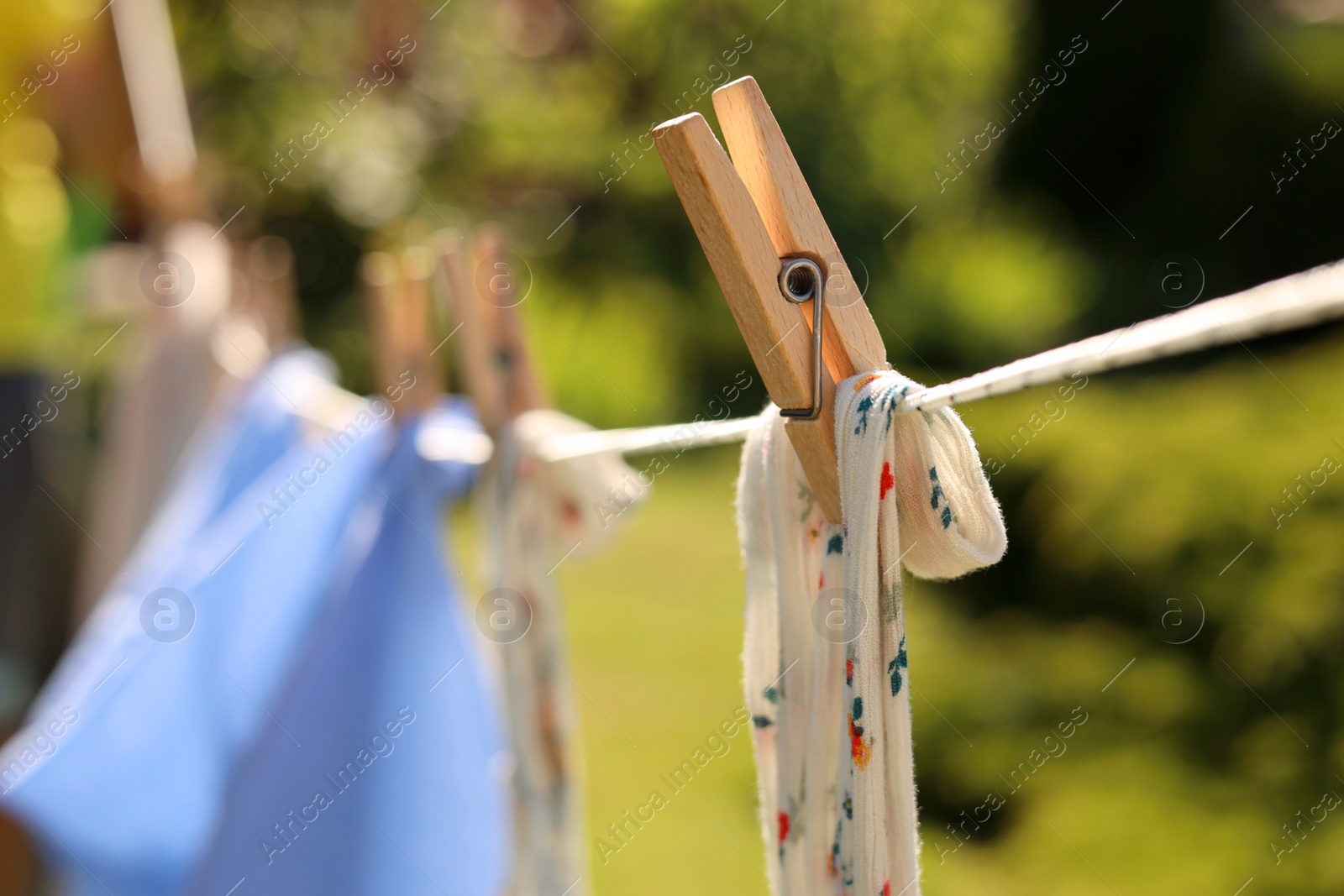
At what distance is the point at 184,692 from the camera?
103cm

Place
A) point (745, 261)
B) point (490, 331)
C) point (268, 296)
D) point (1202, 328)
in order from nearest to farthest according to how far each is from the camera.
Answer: point (1202, 328)
point (745, 261)
point (490, 331)
point (268, 296)

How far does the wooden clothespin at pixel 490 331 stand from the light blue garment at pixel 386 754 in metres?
0.08

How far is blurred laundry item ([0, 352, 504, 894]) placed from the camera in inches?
35.6

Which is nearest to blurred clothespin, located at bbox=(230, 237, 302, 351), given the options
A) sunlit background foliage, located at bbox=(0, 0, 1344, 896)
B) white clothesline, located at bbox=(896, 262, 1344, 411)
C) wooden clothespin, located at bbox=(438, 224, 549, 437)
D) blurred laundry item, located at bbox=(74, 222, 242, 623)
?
blurred laundry item, located at bbox=(74, 222, 242, 623)

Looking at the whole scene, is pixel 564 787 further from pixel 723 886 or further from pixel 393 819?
pixel 723 886

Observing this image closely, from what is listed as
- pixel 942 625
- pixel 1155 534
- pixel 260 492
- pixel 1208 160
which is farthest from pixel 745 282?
pixel 1208 160

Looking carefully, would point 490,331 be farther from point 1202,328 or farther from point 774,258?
point 1202,328

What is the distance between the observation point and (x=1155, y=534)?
196 cm

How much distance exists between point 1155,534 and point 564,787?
1437 mm

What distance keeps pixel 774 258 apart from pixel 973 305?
507 centimetres

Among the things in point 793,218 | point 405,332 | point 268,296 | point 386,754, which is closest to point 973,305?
point 268,296

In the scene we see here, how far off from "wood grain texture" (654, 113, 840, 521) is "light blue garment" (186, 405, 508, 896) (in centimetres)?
51

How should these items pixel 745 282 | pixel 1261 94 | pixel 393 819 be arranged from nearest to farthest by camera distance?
pixel 745 282 → pixel 393 819 → pixel 1261 94

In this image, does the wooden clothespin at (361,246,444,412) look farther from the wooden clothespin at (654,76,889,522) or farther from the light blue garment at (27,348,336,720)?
the wooden clothespin at (654,76,889,522)
